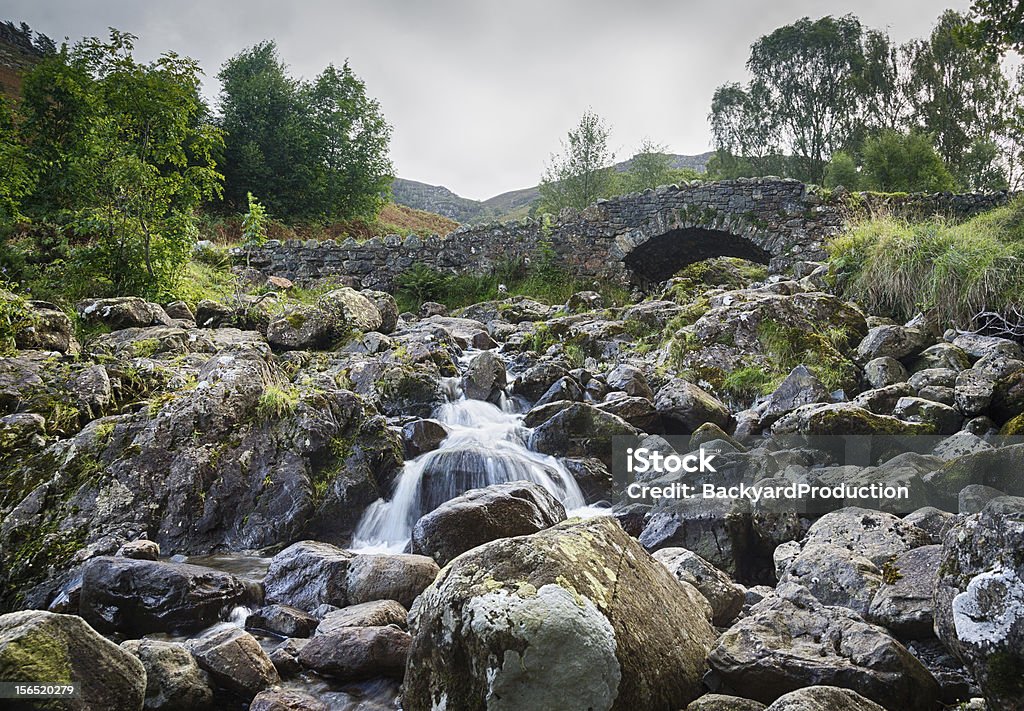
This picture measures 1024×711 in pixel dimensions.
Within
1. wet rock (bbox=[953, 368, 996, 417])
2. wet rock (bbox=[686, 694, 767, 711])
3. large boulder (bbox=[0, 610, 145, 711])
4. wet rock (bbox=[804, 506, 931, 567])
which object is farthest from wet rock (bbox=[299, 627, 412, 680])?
wet rock (bbox=[953, 368, 996, 417])

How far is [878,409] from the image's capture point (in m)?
6.54

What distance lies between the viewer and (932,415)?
228 inches

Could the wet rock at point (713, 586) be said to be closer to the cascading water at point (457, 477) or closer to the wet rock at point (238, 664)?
the wet rock at point (238, 664)

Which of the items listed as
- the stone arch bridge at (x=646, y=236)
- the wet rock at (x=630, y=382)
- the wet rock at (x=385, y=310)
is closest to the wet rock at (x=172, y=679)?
the wet rock at (x=630, y=382)

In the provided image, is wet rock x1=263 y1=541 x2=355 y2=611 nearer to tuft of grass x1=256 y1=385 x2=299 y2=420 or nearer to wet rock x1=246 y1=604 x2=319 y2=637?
wet rock x1=246 y1=604 x2=319 y2=637

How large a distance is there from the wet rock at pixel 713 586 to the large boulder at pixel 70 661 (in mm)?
2692

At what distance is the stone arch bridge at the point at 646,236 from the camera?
15.8m

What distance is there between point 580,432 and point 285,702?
4764 millimetres

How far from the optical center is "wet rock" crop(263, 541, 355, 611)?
4094 millimetres

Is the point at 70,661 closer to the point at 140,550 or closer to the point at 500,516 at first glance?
the point at 140,550

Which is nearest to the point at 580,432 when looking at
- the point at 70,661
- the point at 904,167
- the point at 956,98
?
the point at 70,661

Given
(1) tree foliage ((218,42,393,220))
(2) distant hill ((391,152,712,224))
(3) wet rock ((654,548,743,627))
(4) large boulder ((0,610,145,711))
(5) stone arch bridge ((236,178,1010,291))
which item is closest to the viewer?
(4) large boulder ((0,610,145,711))

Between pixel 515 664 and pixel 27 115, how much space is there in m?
14.8

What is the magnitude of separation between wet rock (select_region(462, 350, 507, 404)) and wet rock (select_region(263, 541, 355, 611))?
4.50 m
